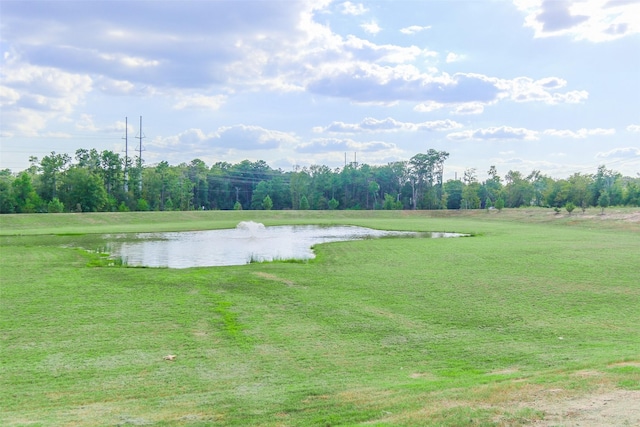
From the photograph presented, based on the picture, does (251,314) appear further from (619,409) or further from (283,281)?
(619,409)

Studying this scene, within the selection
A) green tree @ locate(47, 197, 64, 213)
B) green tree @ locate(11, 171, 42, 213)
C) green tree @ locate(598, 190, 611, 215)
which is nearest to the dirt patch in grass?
green tree @ locate(47, 197, 64, 213)

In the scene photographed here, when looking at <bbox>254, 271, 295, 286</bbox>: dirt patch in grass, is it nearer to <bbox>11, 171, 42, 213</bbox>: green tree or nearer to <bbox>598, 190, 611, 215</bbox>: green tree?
<bbox>11, 171, 42, 213</bbox>: green tree

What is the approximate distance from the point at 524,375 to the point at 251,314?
6.32m

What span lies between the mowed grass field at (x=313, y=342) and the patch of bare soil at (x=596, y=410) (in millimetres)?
167

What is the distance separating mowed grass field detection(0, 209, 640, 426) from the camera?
639cm

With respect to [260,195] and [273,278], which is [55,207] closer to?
[260,195]

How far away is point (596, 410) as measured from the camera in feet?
18.8

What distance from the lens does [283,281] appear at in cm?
1606

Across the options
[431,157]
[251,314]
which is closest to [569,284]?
[251,314]

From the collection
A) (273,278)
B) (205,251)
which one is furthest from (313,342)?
(205,251)

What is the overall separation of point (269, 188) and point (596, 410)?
106469 mm

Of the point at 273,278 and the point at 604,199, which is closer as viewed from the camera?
the point at 273,278

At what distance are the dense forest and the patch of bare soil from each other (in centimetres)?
5379

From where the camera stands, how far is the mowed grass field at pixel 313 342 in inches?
252
